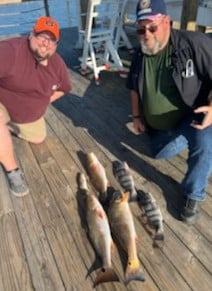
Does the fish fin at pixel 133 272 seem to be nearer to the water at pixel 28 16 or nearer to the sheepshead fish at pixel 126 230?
the sheepshead fish at pixel 126 230

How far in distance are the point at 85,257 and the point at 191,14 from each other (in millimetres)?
3374

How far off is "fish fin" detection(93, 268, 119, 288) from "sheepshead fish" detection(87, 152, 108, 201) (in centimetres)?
74

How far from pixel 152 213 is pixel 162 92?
99 centimetres

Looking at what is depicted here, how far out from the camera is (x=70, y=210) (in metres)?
2.70

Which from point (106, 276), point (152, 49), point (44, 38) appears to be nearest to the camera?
point (106, 276)

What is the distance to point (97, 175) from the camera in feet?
9.76

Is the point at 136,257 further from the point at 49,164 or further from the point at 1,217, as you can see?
the point at 49,164

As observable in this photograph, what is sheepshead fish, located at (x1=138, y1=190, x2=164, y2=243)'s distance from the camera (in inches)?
93.9

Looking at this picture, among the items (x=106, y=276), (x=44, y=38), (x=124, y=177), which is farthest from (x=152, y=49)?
(x=106, y=276)

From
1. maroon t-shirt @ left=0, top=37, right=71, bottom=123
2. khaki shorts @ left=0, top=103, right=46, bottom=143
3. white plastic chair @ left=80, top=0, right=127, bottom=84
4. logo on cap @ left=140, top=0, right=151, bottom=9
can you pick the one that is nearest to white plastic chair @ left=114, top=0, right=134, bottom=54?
white plastic chair @ left=80, top=0, right=127, bottom=84

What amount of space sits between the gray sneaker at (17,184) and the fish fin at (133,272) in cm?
121

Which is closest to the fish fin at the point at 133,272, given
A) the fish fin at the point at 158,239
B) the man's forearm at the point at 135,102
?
the fish fin at the point at 158,239

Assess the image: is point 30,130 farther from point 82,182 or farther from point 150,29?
point 150,29

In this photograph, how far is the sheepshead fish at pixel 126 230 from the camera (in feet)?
6.88
